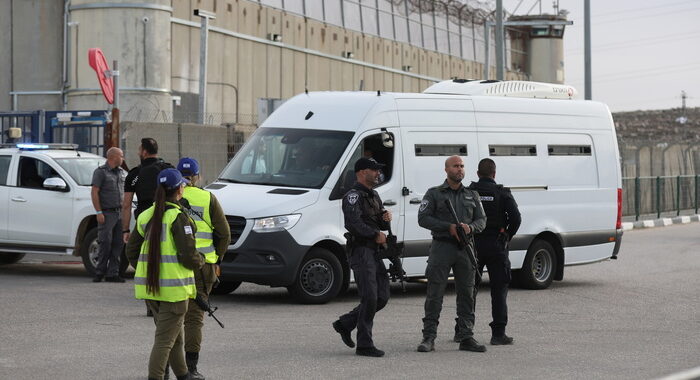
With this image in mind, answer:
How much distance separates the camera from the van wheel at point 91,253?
1755cm

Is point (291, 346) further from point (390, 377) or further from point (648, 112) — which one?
point (648, 112)

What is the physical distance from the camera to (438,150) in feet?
52.3

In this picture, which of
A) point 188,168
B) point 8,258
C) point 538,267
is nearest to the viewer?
point 188,168

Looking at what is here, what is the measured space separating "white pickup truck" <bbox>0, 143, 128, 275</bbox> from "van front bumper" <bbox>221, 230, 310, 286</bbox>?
3.65 m

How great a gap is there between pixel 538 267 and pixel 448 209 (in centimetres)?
615

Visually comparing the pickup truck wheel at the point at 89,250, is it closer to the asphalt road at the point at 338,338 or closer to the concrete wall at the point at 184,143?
the asphalt road at the point at 338,338

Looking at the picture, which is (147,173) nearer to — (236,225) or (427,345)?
(236,225)

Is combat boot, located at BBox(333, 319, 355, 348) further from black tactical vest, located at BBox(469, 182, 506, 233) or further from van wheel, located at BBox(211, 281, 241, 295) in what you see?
van wheel, located at BBox(211, 281, 241, 295)

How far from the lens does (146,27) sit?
108 ft

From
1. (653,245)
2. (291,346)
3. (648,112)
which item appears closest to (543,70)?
(653,245)

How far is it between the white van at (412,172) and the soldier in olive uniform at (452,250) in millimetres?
3403

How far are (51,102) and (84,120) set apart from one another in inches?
441

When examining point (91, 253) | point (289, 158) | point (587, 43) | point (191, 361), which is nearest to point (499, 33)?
point (587, 43)

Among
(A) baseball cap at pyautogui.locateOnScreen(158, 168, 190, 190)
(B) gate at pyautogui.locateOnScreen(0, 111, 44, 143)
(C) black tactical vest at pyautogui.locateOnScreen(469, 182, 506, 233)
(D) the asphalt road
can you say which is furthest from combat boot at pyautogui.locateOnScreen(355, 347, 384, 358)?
(B) gate at pyautogui.locateOnScreen(0, 111, 44, 143)
